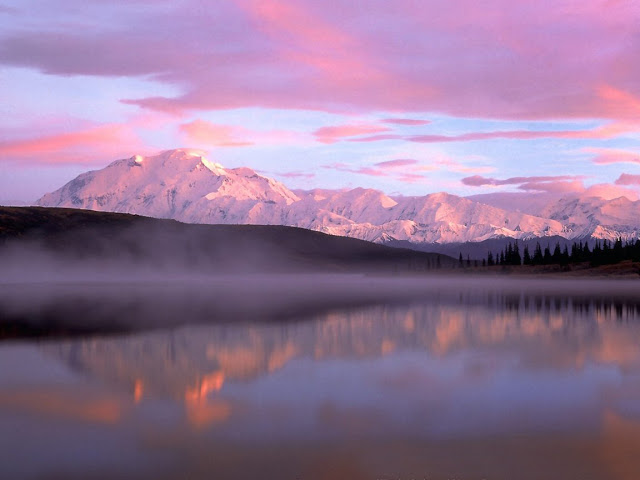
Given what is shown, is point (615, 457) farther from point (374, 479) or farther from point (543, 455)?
point (374, 479)

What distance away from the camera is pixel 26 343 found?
49.5 m

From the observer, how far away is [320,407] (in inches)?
1109

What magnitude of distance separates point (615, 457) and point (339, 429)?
8716 mm

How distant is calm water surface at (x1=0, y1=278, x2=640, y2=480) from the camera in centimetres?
2050

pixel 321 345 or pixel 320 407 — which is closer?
pixel 320 407

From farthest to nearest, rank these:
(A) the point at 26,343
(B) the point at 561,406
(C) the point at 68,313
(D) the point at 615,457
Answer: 1. (C) the point at 68,313
2. (A) the point at 26,343
3. (B) the point at 561,406
4. (D) the point at 615,457

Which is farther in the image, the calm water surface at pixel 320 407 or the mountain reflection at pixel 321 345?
the mountain reflection at pixel 321 345

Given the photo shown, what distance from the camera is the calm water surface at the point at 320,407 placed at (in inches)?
807

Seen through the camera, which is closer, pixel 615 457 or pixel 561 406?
pixel 615 457

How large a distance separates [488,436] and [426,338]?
30413 mm

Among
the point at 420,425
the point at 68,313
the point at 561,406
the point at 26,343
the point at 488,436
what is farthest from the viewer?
the point at 68,313

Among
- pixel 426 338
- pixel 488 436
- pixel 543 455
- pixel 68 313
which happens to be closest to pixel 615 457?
pixel 543 455

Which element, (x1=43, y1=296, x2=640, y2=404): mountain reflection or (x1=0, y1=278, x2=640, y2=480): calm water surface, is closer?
(x1=0, y1=278, x2=640, y2=480): calm water surface

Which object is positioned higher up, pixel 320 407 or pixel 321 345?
pixel 320 407
